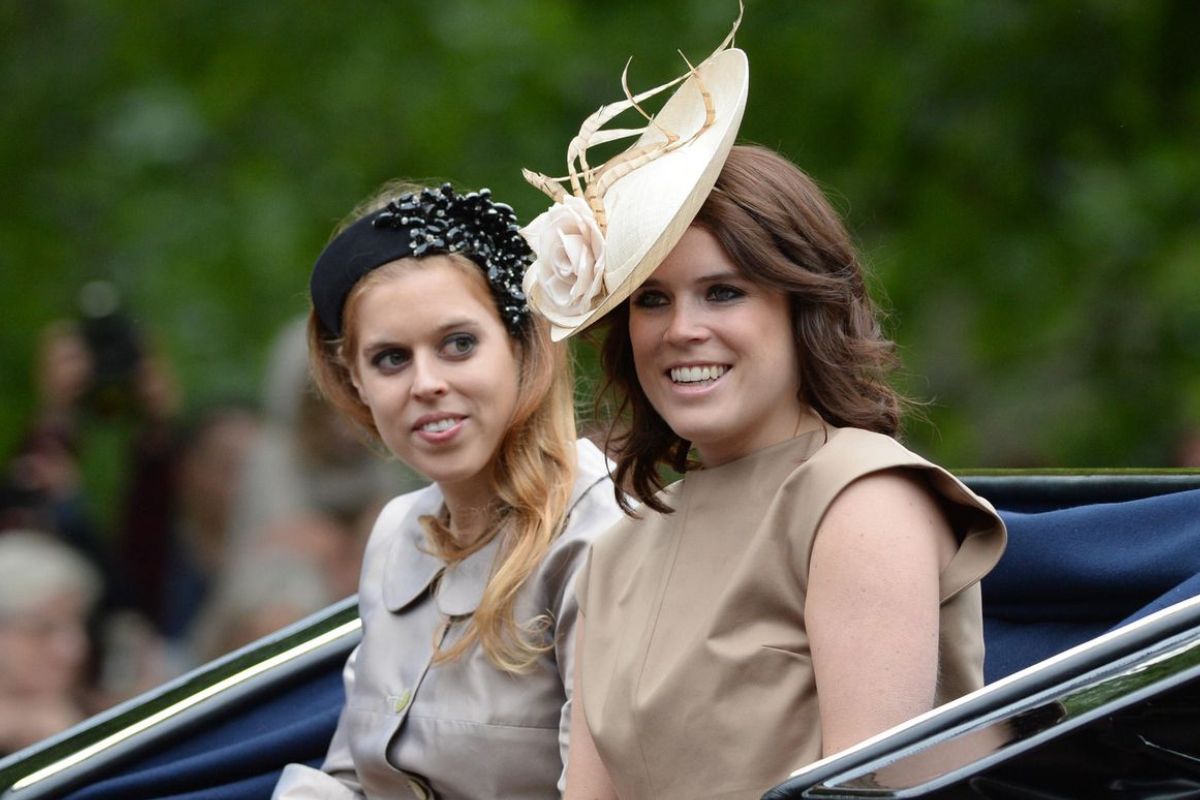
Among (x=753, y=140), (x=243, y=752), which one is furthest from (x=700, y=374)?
(x=753, y=140)

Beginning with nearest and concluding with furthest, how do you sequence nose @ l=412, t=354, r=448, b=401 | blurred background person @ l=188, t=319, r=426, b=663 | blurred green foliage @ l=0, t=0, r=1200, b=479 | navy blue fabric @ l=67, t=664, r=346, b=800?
nose @ l=412, t=354, r=448, b=401 → navy blue fabric @ l=67, t=664, r=346, b=800 → blurred background person @ l=188, t=319, r=426, b=663 → blurred green foliage @ l=0, t=0, r=1200, b=479

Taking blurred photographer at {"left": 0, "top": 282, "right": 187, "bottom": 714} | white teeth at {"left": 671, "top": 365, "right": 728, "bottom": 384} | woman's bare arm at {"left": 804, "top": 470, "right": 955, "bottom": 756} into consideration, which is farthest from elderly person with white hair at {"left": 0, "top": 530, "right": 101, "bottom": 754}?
woman's bare arm at {"left": 804, "top": 470, "right": 955, "bottom": 756}

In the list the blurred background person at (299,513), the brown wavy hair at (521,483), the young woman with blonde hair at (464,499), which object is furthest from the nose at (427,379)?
the blurred background person at (299,513)

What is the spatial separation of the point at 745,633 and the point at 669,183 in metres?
0.51

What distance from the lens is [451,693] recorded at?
107 inches

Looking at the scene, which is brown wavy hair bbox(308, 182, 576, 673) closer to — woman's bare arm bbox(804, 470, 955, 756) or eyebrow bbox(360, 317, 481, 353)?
eyebrow bbox(360, 317, 481, 353)

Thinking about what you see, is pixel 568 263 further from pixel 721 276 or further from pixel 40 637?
pixel 40 637

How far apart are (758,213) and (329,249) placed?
93cm

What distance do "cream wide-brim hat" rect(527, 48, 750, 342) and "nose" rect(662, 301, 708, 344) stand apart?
6 centimetres

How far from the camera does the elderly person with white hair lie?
168 inches

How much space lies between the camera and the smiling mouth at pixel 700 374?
2191 millimetres

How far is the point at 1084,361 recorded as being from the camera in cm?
598

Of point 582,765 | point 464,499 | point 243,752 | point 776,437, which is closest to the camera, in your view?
point 776,437

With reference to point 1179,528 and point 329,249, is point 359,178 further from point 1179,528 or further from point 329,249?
point 1179,528
